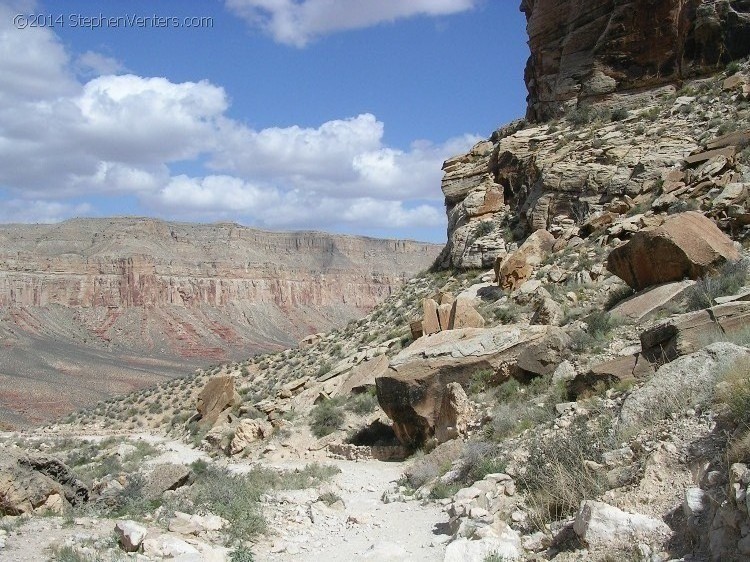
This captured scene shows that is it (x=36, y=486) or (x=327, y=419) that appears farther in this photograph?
(x=327, y=419)

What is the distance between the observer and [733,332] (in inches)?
352

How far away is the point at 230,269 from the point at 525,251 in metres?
109

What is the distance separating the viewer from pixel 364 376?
67.4 feet

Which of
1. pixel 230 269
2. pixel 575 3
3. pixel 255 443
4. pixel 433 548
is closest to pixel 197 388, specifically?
pixel 255 443

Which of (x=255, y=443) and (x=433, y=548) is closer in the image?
(x=433, y=548)

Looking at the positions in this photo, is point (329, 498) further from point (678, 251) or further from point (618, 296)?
point (618, 296)

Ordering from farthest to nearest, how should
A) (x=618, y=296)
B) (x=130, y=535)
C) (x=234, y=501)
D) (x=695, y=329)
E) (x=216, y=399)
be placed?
(x=216, y=399) < (x=618, y=296) < (x=695, y=329) < (x=234, y=501) < (x=130, y=535)

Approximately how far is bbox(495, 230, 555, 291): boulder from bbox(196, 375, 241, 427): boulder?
10.9 m

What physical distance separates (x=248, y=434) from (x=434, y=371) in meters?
7.73

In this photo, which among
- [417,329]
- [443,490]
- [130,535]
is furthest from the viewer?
[417,329]

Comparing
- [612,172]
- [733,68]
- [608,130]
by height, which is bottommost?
[612,172]

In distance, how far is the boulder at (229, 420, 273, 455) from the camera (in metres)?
19.3

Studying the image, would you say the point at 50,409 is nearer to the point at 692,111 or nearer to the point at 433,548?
the point at 692,111

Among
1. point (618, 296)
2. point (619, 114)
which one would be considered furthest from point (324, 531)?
point (619, 114)
